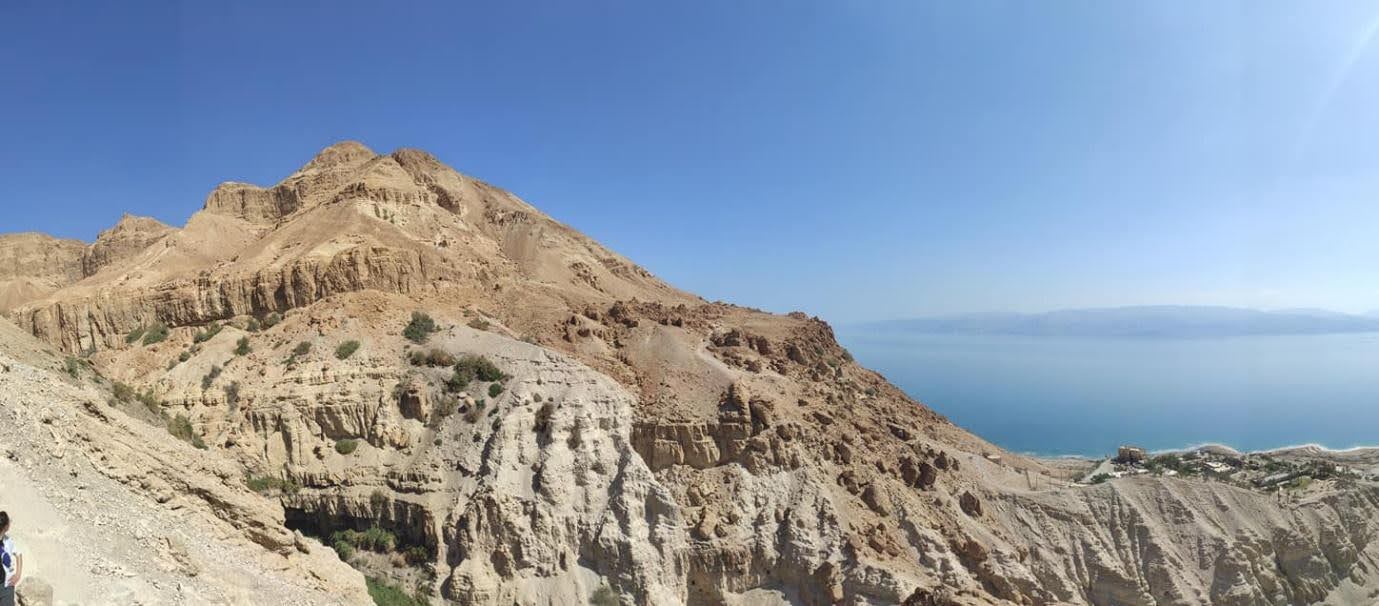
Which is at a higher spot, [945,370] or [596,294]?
[596,294]

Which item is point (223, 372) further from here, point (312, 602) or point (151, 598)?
point (151, 598)

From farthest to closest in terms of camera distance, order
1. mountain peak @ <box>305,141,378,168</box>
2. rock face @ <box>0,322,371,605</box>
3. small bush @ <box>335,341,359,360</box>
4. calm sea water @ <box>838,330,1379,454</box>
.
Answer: calm sea water @ <box>838,330,1379,454</box> < mountain peak @ <box>305,141,378,168</box> < small bush @ <box>335,341,359,360</box> < rock face @ <box>0,322,371,605</box>

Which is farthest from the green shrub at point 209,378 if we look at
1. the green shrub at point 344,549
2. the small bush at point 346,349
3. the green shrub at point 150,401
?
the green shrub at point 344,549

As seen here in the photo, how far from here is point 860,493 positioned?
2500 centimetres

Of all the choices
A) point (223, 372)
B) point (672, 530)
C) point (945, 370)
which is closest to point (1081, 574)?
point (672, 530)

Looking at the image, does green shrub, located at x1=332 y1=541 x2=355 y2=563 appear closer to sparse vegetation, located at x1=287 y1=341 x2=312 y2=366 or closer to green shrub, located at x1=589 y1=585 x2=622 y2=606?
sparse vegetation, located at x1=287 y1=341 x2=312 y2=366

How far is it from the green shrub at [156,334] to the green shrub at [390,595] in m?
17.2

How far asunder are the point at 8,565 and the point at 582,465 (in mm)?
18076

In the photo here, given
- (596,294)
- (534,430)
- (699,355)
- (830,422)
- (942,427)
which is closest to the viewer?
(534,430)

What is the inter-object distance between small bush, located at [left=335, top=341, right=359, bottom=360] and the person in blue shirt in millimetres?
20517

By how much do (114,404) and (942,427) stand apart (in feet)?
120

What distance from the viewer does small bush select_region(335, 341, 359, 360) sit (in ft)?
86.2

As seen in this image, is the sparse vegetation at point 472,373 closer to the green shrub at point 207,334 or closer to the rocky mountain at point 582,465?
the rocky mountain at point 582,465

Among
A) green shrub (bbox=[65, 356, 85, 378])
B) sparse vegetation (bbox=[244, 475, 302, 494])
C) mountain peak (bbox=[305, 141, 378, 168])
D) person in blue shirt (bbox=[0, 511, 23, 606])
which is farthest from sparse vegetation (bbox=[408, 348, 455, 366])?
mountain peak (bbox=[305, 141, 378, 168])
